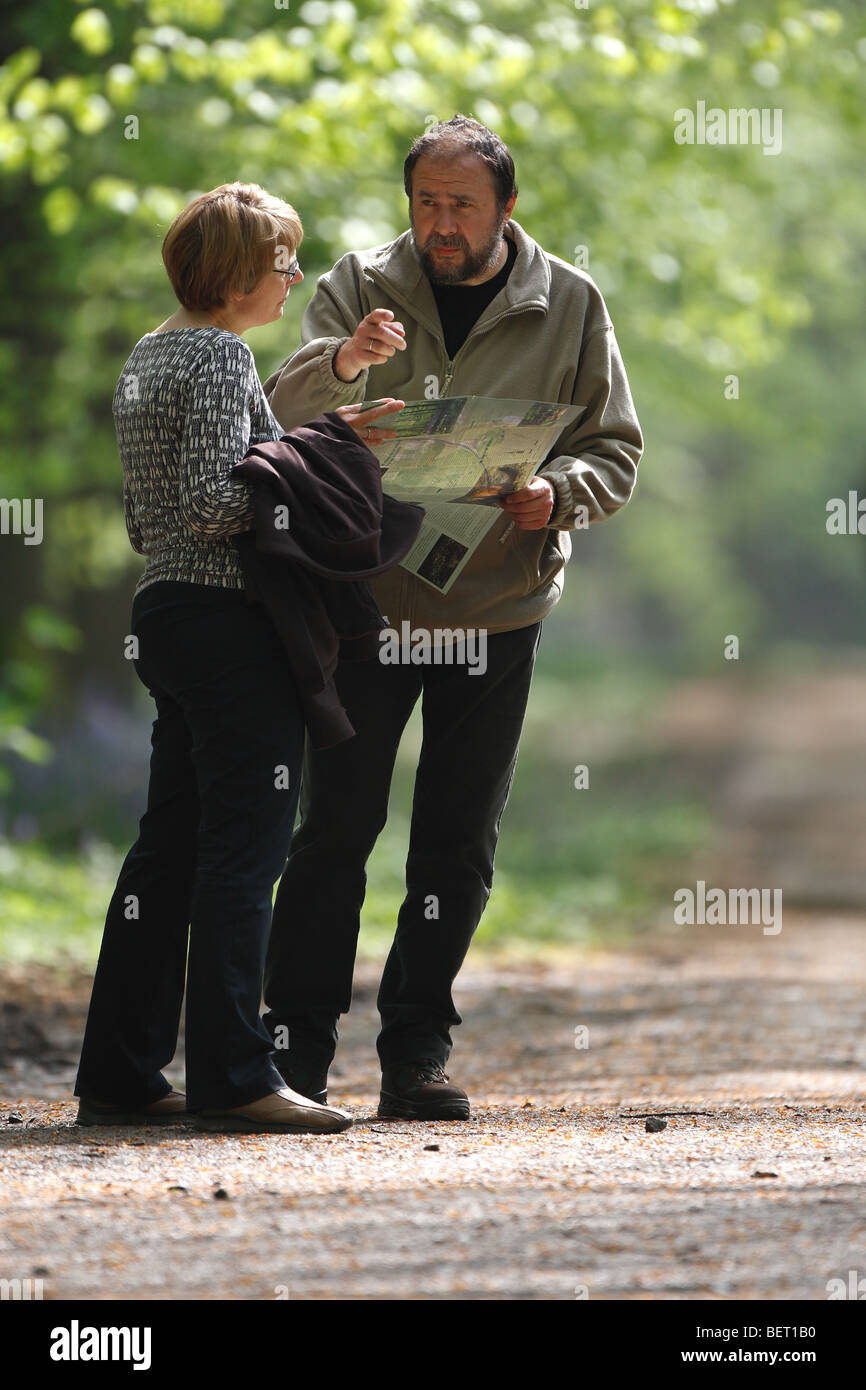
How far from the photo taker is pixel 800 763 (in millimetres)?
19672

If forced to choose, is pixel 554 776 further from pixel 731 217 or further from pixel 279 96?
pixel 279 96

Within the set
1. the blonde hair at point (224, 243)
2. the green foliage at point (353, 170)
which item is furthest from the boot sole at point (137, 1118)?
the green foliage at point (353, 170)

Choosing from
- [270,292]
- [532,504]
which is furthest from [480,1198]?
[270,292]

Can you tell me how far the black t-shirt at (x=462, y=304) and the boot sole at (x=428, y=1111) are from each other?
1.83 m

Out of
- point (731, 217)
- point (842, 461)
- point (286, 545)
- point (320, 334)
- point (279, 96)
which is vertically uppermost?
point (842, 461)

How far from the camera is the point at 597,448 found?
13.3 feet

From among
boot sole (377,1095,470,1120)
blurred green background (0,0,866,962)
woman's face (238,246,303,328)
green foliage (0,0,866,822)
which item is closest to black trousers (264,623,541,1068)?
boot sole (377,1095,470,1120)

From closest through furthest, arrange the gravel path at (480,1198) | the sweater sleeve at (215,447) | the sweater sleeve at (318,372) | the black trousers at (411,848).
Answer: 1. the gravel path at (480,1198)
2. the sweater sleeve at (215,447)
3. the sweater sleeve at (318,372)
4. the black trousers at (411,848)

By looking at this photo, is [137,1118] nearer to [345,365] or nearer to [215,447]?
[215,447]

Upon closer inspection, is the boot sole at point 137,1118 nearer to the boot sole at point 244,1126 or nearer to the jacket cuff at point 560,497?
the boot sole at point 244,1126

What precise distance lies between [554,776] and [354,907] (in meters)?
13.6

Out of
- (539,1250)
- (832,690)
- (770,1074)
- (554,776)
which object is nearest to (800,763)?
(554,776)

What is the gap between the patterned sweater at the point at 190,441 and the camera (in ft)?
11.2

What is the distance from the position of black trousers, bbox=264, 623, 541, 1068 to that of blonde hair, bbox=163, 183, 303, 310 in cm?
95
